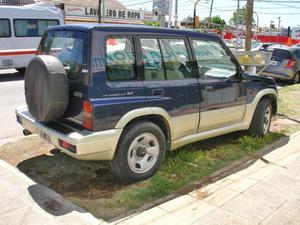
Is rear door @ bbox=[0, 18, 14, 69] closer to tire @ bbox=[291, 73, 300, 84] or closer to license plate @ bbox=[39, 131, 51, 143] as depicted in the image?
license plate @ bbox=[39, 131, 51, 143]

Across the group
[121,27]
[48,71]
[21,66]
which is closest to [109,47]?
[121,27]

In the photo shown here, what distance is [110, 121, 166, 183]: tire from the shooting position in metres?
4.36

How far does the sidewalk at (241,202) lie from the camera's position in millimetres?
3783

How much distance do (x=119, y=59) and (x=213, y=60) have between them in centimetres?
171

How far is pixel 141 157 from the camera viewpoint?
15.2 ft

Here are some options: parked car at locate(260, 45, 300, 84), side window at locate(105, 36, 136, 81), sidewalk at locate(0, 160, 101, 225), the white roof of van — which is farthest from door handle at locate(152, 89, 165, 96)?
the white roof of van

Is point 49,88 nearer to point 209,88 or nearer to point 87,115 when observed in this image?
point 87,115

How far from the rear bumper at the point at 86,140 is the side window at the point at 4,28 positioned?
10.7 meters

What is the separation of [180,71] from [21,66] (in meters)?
10.9

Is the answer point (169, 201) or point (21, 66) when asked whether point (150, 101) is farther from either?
point (21, 66)

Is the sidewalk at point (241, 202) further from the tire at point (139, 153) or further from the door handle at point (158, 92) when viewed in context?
the door handle at point (158, 92)

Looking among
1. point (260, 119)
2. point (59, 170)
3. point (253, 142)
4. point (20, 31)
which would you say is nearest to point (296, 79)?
point (260, 119)

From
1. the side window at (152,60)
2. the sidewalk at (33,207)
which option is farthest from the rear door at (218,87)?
the sidewalk at (33,207)

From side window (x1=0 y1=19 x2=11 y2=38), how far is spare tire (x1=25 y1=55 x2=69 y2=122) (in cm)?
1053
